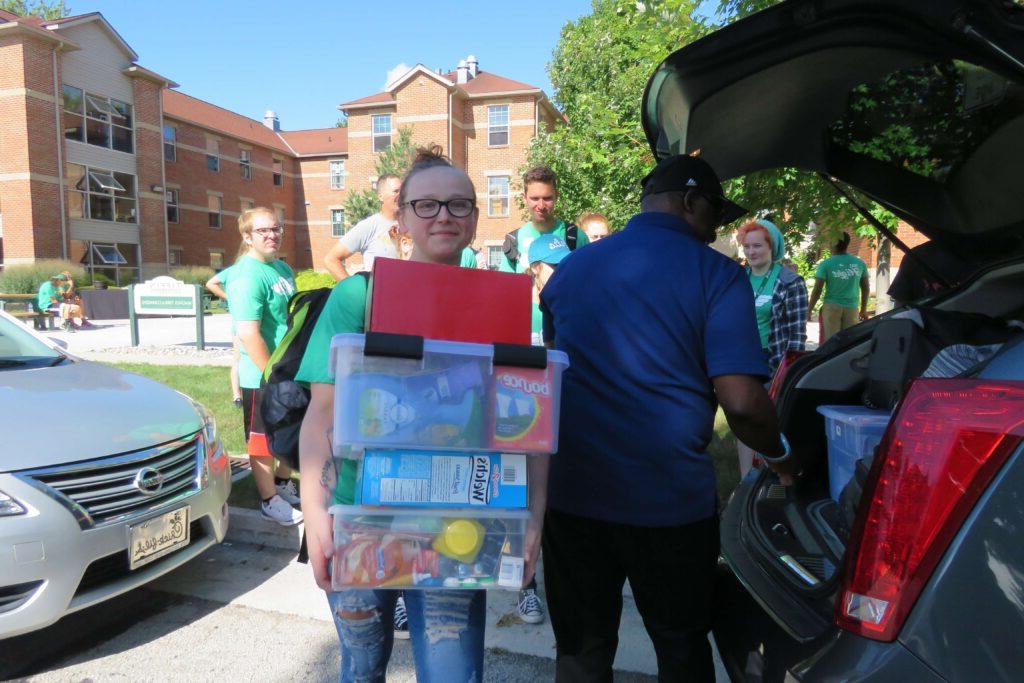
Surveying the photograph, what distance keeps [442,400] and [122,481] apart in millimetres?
2359

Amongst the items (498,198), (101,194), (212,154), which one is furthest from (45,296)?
(212,154)

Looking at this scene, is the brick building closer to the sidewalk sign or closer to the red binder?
the sidewalk sign

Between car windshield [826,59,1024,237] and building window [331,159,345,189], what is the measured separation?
130ft

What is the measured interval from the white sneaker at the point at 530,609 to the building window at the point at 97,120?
31118 millimetres

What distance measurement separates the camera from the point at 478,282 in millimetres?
1510

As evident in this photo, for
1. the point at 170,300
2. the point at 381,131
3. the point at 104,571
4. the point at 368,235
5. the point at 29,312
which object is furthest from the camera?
the point at 381,131

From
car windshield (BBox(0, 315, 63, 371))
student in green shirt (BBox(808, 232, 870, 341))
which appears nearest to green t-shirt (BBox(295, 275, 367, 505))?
car windshield (BBox(0, 315, 63, 371))

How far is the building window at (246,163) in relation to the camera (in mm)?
37938

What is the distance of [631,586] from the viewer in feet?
6.39

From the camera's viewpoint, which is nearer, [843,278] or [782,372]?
[782,372]

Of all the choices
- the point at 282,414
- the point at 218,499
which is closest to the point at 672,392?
the point at 282,414

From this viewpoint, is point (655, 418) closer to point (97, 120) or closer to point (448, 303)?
point (448, 303)

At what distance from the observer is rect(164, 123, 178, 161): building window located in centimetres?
3319

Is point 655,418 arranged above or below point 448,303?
below
